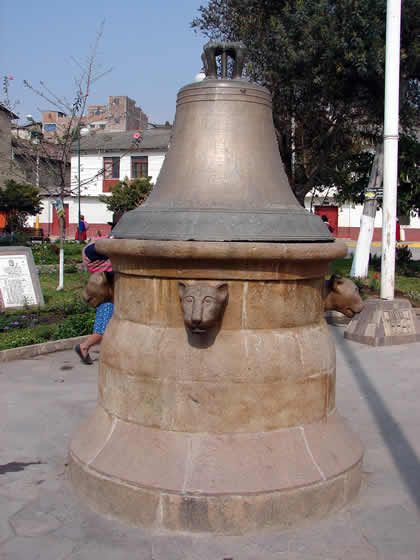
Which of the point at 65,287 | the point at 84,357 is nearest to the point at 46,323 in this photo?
the point at 84,357

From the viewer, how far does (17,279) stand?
382 inches

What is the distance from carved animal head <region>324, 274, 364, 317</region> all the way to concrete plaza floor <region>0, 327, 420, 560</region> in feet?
3.72

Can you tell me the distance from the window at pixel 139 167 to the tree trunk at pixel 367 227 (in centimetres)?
3051

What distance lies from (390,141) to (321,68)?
572 centimetres

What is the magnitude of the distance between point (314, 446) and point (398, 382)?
3.17m

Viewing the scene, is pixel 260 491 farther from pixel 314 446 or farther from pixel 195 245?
pixel 195 245

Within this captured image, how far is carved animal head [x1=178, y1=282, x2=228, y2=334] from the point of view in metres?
3.04

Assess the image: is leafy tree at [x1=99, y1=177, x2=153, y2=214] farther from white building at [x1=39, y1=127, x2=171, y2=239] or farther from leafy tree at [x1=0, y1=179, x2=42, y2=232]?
leafy tree at [x1=0, y1=179, x2=42, y2=232]

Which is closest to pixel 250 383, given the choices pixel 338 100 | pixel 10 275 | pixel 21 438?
pixel 21 438

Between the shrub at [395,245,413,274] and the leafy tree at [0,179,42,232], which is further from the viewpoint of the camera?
the leafy tree at [0,179,42,232]

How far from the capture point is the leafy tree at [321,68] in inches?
485

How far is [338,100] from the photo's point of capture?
1488cm

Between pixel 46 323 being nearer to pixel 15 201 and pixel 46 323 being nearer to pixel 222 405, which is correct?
pixel 222 405

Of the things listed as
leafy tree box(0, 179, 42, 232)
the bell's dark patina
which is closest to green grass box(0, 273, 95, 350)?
the bell's dark patina
